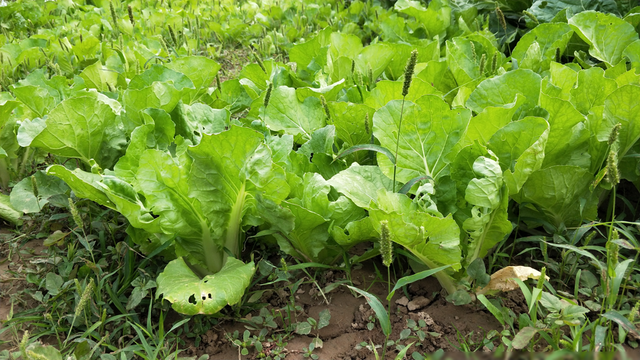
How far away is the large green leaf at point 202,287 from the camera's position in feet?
4.63

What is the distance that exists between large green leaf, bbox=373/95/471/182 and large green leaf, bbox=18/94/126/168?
1006mm

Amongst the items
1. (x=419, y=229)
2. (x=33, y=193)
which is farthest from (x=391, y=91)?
(x=33, y=193)

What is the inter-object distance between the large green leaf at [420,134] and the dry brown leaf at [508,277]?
1.21 feet

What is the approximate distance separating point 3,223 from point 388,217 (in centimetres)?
167

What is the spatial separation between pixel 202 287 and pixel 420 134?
2.81 feet

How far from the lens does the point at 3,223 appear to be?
2.11 meters

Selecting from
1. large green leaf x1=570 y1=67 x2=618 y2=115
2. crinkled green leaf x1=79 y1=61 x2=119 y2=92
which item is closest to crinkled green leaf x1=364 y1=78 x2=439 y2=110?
large green leaf x1=570 y1=67 x2=618 y2=115

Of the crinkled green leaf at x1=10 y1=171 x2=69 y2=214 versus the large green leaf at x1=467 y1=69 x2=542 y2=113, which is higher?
the large green leaf at x1=467 y1=69 x2=542 y2=113

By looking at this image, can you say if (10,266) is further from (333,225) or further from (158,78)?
(333,225)

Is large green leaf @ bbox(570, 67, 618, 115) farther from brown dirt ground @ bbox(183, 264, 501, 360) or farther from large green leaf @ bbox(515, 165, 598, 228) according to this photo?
brown dirt ground @ bbox(183, 264, 501, 360)

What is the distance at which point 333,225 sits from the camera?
164cm

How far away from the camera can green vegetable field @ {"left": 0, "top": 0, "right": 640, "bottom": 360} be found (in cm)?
143

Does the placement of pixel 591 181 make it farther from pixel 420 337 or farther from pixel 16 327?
pixel 16 327

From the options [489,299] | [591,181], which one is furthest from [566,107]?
[489,299]
